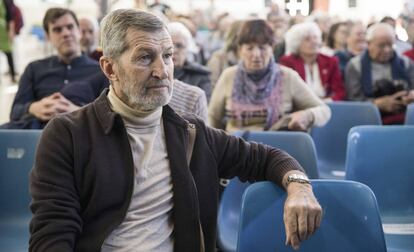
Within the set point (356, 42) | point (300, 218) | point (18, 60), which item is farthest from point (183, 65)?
point (18, 60)

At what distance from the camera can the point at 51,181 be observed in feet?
Answer: 4.87

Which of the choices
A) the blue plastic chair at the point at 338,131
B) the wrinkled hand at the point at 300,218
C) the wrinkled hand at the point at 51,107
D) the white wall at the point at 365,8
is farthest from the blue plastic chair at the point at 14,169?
the white wall at the point at 365,8

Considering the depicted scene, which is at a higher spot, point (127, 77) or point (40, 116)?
point (127, 77)

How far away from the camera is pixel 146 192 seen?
1630 mm

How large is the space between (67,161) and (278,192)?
585 mm

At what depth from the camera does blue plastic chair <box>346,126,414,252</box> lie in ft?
8.15

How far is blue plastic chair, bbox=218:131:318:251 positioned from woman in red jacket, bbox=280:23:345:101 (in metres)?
1.90

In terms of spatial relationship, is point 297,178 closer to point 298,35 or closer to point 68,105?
point 68,105

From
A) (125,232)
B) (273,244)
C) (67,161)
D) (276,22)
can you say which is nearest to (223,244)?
(273,244)

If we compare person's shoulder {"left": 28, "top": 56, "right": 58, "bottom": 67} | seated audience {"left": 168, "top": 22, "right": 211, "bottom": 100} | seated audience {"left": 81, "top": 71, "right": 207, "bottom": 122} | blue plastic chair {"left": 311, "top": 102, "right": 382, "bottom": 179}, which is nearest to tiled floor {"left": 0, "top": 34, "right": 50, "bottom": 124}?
person's shoulder {"left": 28, "top": 56, "right": 58, "bottom": 67}

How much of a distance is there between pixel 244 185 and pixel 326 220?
3.08 ft

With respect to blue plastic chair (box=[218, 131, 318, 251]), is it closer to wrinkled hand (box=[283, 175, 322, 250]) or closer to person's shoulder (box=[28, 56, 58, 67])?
wrinkled hand (box=[283, 175, 322, 250])

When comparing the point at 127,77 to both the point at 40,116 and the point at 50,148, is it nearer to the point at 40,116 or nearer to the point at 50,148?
the point at 50,148

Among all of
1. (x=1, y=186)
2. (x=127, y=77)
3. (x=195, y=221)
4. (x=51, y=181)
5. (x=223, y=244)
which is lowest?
(x=223, y=244)
